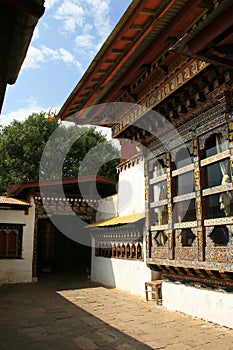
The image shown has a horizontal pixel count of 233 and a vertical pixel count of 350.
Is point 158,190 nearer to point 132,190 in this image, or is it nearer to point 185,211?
point 185,211

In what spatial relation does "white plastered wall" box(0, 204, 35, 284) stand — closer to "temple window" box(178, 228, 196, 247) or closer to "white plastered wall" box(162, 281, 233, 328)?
"white plastered wall" box(162, 281, 233, 328)

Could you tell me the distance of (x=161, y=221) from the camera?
746cm

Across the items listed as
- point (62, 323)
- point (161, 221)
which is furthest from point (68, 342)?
point (161, 221)

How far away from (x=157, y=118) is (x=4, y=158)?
1879cm

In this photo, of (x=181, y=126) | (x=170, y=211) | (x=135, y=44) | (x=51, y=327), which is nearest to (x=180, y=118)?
(x=181, y=126)

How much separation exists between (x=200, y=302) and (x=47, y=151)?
19624mm

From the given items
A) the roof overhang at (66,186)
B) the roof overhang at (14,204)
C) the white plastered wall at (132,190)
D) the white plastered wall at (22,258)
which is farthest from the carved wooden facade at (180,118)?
the white plastered wall at (22,258)

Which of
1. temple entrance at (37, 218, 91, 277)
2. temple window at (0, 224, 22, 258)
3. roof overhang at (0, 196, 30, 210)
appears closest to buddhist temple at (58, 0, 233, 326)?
roof overhang at (0, 196, 30, 210)

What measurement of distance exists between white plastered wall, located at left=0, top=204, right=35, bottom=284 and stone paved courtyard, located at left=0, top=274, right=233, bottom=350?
318 cm

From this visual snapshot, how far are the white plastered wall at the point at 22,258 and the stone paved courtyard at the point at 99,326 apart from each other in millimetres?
3175

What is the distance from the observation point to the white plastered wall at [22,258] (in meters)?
12.6

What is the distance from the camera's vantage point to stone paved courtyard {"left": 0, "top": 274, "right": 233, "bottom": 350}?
491cm

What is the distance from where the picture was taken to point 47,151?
24156 mm

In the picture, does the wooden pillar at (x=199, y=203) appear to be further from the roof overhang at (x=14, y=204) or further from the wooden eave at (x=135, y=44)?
the roof overhang at (x=14, y=204)
